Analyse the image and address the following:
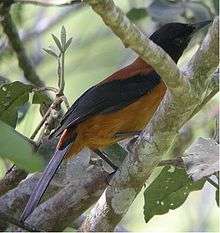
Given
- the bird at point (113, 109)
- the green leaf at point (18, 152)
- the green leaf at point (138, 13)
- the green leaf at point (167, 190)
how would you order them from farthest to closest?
the green leaf at point (138, 13), the bird at point (113, 109), the green leaf at point (167, 190), the green leaf at point (18, 152)

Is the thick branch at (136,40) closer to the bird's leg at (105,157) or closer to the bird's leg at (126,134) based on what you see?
the bird's leg at (105,157)

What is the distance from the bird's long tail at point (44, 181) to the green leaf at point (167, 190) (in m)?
0.43

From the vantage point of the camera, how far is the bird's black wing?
11.8 ft

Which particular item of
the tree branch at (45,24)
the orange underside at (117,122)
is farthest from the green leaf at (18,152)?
the tree branch at (45,24)

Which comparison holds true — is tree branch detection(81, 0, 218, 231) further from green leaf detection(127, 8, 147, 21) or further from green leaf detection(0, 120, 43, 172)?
green leaf detection(127, 8, 147, 21)

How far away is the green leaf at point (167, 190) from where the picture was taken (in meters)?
3.23

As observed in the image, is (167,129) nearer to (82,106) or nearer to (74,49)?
(82,106)

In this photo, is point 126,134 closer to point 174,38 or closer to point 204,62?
point 174,38

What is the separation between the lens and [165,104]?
2592 mm

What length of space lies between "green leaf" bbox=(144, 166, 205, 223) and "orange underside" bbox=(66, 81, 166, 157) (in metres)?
0.63

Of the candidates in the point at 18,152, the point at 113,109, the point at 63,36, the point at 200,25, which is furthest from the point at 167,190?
the point at 18,152

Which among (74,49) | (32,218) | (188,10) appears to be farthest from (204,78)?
(74,49)

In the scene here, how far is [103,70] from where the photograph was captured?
5.71m

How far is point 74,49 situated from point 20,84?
6.86 feet
